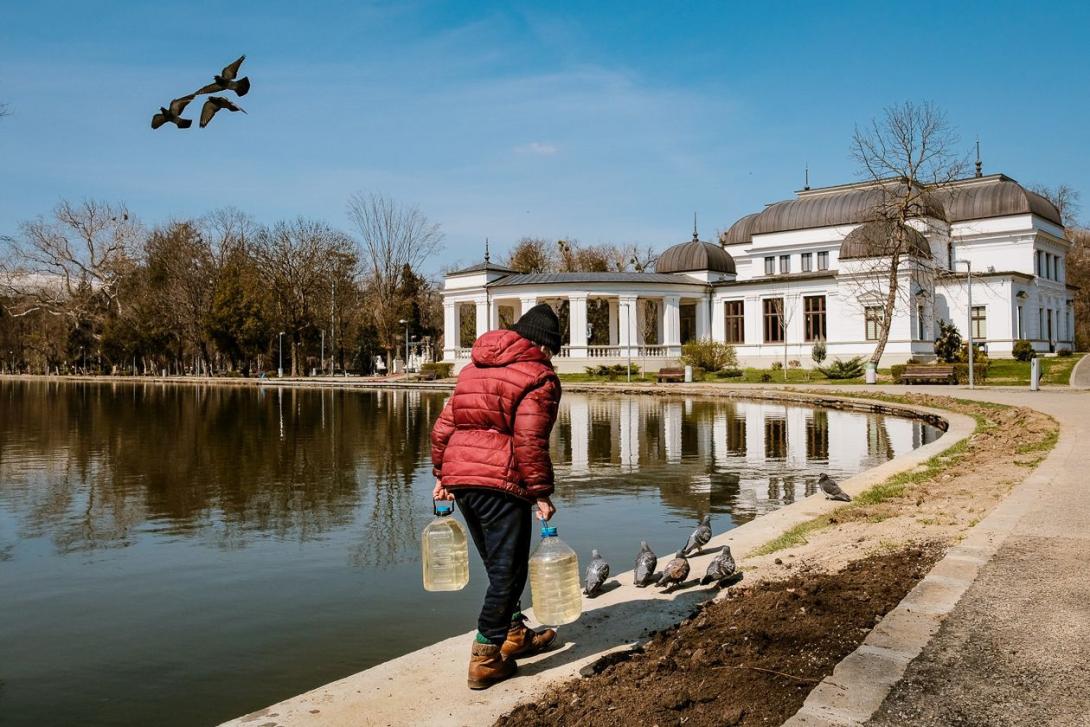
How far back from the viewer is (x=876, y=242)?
4619 centimetres

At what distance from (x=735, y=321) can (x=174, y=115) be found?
182ft

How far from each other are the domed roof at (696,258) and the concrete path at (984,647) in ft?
178

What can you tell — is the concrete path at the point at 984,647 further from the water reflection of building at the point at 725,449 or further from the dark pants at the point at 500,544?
the water reflection of building at the point at 725,449

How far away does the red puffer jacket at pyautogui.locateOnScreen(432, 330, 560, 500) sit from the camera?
186 inches

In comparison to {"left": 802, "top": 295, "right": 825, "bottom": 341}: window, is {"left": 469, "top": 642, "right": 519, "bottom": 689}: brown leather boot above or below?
below

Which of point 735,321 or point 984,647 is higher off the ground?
point 735,321

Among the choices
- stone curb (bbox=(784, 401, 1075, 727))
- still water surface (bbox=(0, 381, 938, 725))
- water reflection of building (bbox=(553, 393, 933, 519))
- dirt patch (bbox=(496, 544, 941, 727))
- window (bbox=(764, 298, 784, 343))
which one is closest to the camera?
stone curb (bbox=(784, 401, 1075, 727))

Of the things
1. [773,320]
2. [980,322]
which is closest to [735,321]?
[773,320]

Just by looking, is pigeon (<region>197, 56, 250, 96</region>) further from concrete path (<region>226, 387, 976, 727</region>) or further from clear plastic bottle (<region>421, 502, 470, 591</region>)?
concrete path (<region>226, 387, 976, 727</region>)

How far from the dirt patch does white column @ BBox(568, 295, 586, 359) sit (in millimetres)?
50071

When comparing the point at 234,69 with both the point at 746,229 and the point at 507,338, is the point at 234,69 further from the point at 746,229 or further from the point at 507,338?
the point at 746,229

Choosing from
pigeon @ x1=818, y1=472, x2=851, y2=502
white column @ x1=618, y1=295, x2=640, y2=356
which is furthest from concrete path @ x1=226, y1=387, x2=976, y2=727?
white column @ x1=618, y1=295, x2=640, y2=356

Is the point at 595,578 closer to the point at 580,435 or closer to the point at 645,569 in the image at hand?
the point at 645,569

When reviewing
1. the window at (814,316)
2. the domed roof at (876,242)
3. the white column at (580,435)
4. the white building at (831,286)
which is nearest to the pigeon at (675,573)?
the white column at (580,435)
